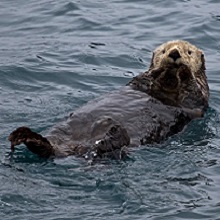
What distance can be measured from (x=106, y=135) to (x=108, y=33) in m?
5.24

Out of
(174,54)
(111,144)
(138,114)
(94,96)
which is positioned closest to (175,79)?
(174,54)

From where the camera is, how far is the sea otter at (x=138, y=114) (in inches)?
243

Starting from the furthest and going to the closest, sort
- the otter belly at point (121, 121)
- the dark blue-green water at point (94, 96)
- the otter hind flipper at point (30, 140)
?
1. the otter belly at point (121, 121)
2. the otter hind flipper at point (30, 140)
3. the dark blue-green water at point (94, 96)

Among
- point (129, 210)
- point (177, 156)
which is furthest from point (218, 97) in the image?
point (129, 210)

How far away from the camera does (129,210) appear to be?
5379 millimetres

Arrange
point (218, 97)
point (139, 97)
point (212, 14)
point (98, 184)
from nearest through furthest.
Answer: point (98, 184) → point (139, 97) → point (218, 97) → point (212, 14)

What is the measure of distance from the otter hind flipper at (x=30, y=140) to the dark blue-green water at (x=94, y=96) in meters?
0.18

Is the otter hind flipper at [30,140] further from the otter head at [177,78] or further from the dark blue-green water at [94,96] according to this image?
the otter head at [177,78]

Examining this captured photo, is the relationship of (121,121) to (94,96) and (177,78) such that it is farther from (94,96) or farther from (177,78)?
(94,96)

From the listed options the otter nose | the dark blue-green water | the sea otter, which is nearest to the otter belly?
the sea otter

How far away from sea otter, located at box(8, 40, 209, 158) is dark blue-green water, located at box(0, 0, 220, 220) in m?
0.14

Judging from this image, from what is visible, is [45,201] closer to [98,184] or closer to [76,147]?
[98,184]

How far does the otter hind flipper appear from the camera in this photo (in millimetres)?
5793

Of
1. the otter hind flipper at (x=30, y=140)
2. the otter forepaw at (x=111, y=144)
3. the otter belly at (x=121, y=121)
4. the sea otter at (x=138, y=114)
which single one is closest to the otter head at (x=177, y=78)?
the sea otter at (x=138, y=114)
